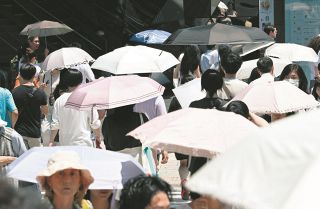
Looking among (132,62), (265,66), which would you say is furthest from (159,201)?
(265,66)

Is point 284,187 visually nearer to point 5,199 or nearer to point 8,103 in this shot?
point 5,199

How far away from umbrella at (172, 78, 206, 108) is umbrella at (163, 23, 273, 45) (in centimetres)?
216

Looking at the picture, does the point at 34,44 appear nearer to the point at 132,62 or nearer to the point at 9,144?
the point at 132,62

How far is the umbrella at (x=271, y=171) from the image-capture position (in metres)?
3.00

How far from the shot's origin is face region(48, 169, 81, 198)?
17.1 feet

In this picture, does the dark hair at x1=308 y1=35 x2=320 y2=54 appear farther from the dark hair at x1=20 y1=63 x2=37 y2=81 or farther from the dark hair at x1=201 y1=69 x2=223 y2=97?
the dark hair at x1=201 y1=69 x2=223 y2=97

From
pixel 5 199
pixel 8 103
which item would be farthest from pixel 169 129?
pixel 8 103

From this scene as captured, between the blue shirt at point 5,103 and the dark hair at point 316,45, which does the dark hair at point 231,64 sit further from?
the dark hair at point 316,45

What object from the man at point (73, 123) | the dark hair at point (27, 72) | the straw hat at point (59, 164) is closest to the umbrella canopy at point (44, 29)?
the dark hair at point (27, 72)

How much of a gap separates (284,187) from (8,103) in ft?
23.8

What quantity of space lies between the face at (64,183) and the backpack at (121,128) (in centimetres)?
310

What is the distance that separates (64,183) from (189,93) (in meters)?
3.84

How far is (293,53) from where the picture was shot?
12.2 meters

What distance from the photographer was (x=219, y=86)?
320 inches
